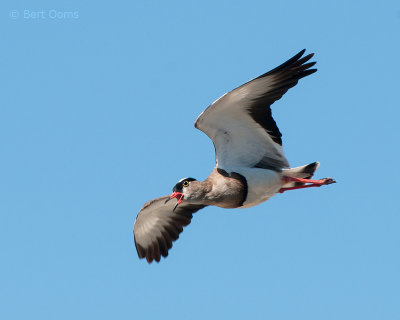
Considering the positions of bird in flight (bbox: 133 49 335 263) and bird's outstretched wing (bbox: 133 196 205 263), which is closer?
bird in flight (bbox: 133 49 335 263)

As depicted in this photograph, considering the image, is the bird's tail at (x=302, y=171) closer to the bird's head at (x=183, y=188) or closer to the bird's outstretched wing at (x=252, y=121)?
the bird's outstretched wing at (x=252, y=121)

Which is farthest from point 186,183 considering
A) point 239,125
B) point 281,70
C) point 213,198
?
point 281,70

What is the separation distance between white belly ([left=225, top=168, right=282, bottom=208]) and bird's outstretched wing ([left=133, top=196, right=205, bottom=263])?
2.09 m

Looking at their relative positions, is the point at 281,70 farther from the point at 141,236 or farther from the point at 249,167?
the point at 141,236

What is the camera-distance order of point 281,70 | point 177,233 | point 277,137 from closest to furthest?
point 281,70
point 277,137
point 177,233

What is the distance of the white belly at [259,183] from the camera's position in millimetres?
14320

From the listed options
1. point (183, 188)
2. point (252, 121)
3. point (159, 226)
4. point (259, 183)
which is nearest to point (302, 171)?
point (259, 183)

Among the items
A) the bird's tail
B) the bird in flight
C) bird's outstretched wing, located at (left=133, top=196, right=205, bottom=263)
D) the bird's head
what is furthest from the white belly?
bird's outstretched wing, located at (left=133, top=196, right=205, bottom=263)

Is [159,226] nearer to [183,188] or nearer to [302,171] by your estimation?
[183,188]

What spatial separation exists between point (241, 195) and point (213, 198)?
0.54 meters

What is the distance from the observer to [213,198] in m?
14.2

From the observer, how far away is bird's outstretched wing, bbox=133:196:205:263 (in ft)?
53.7

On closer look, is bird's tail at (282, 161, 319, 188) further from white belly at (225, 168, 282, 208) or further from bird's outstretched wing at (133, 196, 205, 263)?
bird's outstretched wing at (133, 196, 205, 263)

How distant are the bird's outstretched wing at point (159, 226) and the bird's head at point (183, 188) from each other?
1.95m
